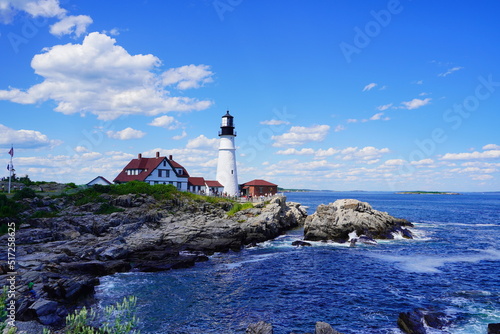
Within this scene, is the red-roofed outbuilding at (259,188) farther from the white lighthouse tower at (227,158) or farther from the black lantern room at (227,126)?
the black lantern room at (227,126)

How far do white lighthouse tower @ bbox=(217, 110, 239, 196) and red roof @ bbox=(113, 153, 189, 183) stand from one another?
22.6 ft

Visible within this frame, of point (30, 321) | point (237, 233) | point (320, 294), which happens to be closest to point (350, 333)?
point (320, 294)

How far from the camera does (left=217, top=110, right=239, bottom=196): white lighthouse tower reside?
5978cm

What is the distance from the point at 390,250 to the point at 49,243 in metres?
32.6

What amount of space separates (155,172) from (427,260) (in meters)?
41.3

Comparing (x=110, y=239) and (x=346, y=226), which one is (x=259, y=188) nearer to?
(x=346, y=226)

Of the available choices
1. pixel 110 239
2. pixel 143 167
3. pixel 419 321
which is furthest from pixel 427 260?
pixel 143 167

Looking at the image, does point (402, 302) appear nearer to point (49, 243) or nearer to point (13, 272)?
point (13, 272)

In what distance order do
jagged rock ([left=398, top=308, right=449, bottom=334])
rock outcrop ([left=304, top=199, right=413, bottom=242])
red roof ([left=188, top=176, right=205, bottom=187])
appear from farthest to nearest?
red roof ([left=188, top=176, right=205, bottom=187]), rock outcrop ([left=304, top=199, right=413, bottom=242]), jagged rock ([left=398, top=308, right=449, bottom=334])

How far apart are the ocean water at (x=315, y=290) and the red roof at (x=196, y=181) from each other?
96.3 feet

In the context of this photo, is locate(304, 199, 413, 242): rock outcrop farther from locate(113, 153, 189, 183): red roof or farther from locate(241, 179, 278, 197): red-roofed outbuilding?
locate(113, 153, 189, 183): red roof

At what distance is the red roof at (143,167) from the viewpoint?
55781 mm

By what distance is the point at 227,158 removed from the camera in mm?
60062

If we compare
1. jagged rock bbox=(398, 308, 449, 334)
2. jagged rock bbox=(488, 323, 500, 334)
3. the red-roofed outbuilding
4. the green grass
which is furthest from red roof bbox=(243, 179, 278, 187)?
jagged rock bbox=(488, 323, 500, 334)
